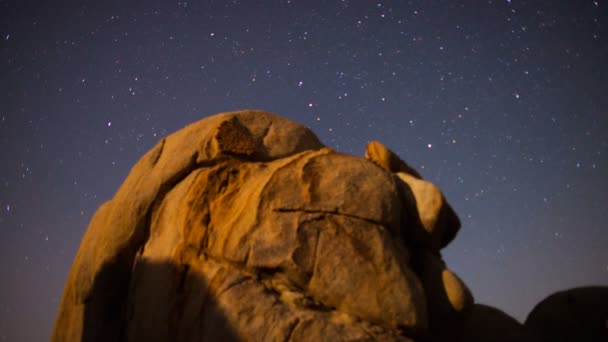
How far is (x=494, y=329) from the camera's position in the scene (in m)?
5.14

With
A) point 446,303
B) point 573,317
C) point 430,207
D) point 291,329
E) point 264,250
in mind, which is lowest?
point 573,317

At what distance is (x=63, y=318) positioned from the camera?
4.68 metres

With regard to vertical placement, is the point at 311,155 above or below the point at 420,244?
above

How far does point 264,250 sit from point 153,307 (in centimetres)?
132

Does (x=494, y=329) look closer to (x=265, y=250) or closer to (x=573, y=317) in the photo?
(x=573, y=317)

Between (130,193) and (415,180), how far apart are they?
11.4ft

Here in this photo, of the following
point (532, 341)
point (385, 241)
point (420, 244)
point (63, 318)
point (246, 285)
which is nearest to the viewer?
point (246, 285)

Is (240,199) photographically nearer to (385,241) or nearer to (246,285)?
(246,285)

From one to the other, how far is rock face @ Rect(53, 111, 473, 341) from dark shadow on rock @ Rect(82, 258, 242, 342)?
0.05 feet

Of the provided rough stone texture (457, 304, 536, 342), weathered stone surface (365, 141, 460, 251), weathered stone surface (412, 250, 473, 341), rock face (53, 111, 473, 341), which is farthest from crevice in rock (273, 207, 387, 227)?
rough stone texture (457, 304, 536, 342)

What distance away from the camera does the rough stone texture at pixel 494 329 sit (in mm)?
5020

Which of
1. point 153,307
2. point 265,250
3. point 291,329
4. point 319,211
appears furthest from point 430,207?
point 153,307

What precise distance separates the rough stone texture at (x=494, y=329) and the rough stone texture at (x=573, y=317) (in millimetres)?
353

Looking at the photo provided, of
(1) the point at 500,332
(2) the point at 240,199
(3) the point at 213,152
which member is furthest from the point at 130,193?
(1) the point at 500,332
